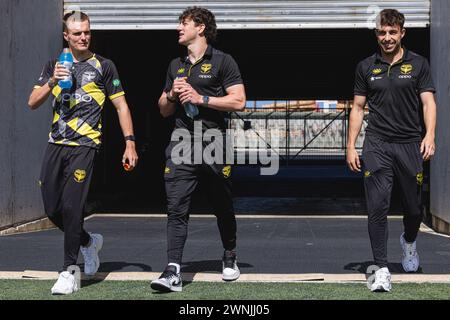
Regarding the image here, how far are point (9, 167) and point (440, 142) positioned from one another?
228 inches

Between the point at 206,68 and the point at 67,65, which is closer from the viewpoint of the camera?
the point at 67,65

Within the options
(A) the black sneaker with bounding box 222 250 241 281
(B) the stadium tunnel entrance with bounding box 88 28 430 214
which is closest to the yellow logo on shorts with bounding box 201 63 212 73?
(A) the black sneaker with bounding box 222 250 241 281

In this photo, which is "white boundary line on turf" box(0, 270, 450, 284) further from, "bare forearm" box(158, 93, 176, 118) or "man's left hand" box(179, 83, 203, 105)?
"man's left hand" box(179, 83, 203, 105)

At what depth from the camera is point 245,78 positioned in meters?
23.3

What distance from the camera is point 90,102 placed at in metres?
5.60

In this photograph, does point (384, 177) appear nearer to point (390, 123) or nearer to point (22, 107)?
point (390, 123)

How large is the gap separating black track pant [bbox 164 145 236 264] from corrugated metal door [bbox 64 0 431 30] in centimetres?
560

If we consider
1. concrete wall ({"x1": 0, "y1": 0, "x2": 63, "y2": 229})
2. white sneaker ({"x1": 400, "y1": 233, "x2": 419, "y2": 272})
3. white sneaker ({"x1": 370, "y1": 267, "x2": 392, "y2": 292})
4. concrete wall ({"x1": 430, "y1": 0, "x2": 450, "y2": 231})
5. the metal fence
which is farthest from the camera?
the metal fence

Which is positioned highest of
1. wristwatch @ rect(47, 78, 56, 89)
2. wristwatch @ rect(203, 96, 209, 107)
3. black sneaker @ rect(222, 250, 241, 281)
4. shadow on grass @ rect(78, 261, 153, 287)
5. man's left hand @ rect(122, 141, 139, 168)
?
wristwatch @ rect(47, 78, 56, 89)

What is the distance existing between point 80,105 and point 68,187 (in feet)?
2.01

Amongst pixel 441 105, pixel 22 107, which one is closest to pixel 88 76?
pixel 22 107

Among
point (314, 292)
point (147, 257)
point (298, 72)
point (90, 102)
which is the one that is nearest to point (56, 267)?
point (147, 257)

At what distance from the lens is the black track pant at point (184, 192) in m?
5.55

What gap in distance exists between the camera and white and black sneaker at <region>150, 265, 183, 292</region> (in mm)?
5293
